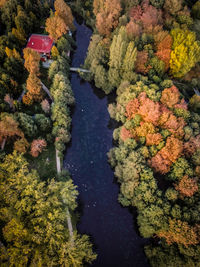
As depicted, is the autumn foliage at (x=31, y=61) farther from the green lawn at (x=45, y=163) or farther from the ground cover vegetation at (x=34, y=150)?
the green lawn at (x=45, y=163)

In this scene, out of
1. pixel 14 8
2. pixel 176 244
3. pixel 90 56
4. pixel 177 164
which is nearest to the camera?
pixel 176 244

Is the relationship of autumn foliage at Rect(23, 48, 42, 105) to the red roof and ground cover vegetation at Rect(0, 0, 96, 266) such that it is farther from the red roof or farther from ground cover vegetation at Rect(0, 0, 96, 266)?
the red roof

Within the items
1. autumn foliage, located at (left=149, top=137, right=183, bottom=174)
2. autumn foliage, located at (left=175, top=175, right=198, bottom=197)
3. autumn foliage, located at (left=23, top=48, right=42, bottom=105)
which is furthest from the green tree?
autumn foliage, located at (left=175, top=175, right=198, bottom=197)

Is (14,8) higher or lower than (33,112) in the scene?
higher

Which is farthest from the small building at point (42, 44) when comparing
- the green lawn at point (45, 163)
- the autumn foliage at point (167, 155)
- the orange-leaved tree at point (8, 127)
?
the autumn foliage at point (167, 155)

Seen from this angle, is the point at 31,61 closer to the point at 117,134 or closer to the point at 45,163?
the point at 45,163

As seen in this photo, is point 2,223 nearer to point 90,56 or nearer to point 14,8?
point 90,56

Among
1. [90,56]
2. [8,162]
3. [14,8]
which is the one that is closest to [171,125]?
[90,56]

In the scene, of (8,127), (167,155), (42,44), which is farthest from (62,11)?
(167,155)
